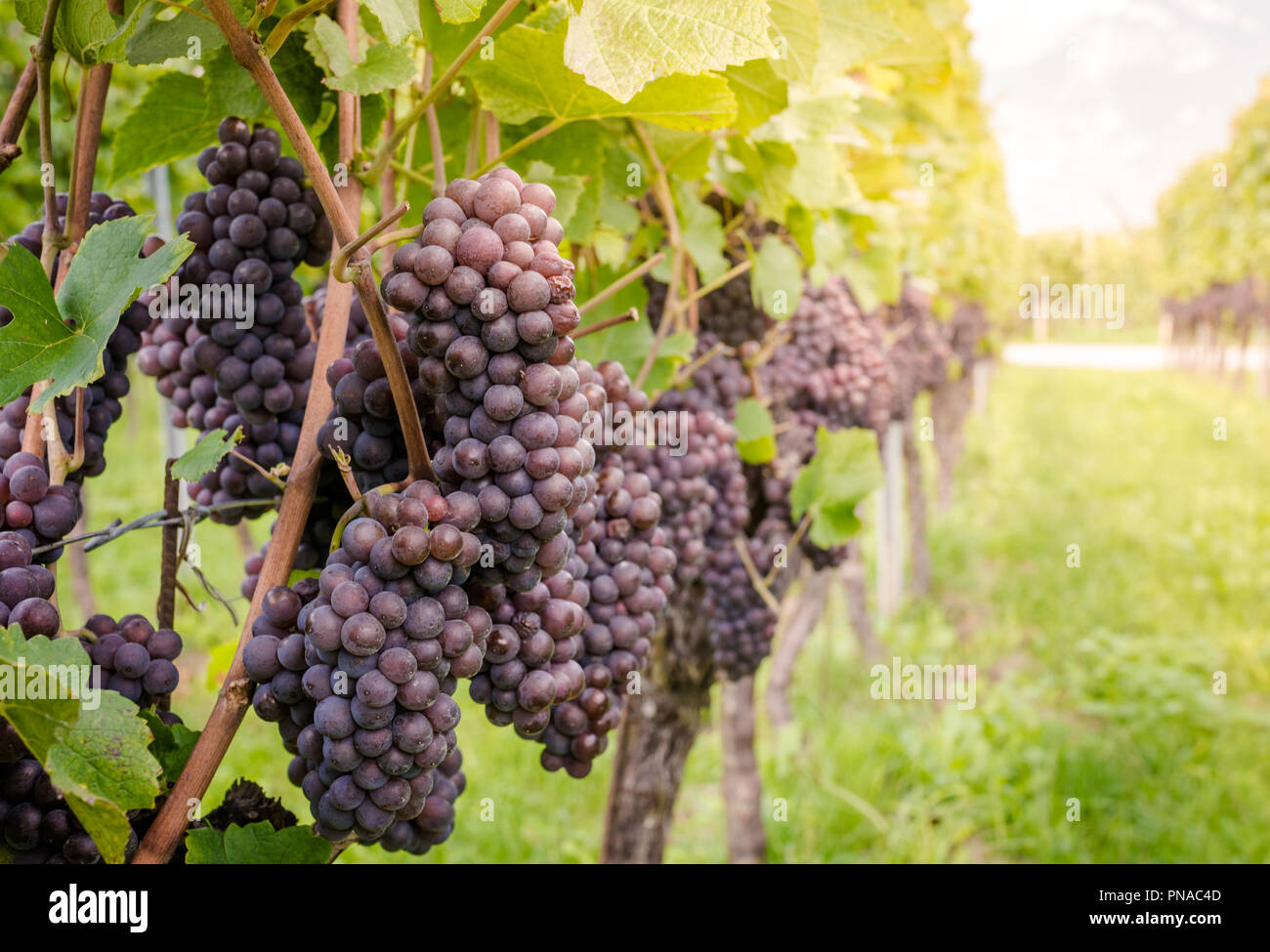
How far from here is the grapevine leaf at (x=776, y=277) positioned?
1696 millimetres

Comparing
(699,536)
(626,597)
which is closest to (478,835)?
(699,536)

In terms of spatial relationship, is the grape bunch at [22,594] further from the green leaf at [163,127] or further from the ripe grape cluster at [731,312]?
the ripe grape cluster at [731,312]

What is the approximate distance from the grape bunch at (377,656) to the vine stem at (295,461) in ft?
0.15

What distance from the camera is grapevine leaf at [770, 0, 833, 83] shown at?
1.09m

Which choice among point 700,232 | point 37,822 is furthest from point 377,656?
point 700,232

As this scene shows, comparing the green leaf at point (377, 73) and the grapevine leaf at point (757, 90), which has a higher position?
the grapevine leaf at point (757, 90)

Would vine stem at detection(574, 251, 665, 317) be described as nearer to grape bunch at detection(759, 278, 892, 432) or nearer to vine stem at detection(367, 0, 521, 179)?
vine stem at detection(367, 0, 521, 179)

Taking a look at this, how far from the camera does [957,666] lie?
547 cm

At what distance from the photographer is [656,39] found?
73 cm

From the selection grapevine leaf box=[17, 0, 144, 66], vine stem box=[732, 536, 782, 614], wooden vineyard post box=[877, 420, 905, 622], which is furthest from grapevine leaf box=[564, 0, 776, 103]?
wooden vineyard post box=[877, 420, 905, 622]

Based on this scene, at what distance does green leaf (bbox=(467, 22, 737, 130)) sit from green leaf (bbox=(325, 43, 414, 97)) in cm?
9

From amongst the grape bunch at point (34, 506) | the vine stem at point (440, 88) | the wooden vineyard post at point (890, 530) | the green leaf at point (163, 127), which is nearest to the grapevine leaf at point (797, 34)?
the vine stem at point (440, 88)

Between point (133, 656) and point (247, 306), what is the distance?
36cm
